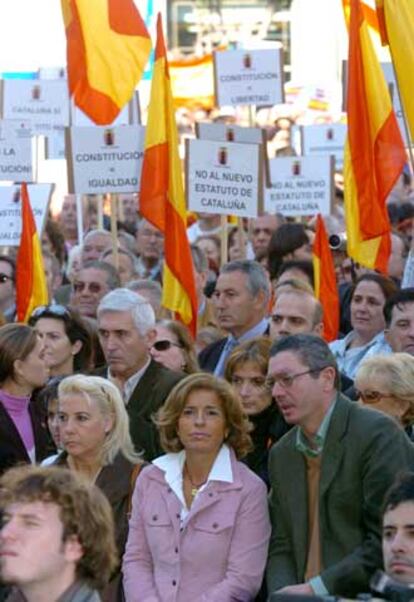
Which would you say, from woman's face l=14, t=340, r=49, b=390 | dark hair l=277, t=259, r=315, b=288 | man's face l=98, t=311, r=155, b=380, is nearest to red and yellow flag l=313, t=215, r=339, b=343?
dark hair l=277, t=259, r=315, b=288

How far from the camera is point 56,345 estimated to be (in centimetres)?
1033

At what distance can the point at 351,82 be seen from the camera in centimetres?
1202

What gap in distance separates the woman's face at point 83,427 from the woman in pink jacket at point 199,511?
0.28 metres

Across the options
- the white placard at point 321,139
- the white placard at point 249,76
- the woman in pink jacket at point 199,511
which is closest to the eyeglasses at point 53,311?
the woman in pink jacket at point 199,511

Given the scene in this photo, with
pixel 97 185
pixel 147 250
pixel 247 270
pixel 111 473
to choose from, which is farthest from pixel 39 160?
pixel 111 473

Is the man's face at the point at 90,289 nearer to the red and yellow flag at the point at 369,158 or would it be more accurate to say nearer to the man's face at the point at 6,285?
the man's face at the point at 6,285

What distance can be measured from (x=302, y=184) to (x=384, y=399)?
6.94 metres

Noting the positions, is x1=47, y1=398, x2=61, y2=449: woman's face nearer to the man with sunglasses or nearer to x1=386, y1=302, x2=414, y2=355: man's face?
the man with sunglasses

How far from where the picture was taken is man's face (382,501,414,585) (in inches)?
249

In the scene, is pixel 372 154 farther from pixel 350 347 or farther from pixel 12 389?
pixel 12 389

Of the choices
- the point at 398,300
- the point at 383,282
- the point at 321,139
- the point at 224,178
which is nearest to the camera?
the point at 398,300

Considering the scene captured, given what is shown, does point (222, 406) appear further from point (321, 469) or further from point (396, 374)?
point (396, 374)

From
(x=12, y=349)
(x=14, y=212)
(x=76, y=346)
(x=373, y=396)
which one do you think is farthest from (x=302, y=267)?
(x=373, y=396)

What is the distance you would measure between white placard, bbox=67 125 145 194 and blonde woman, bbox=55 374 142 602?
518 cm
